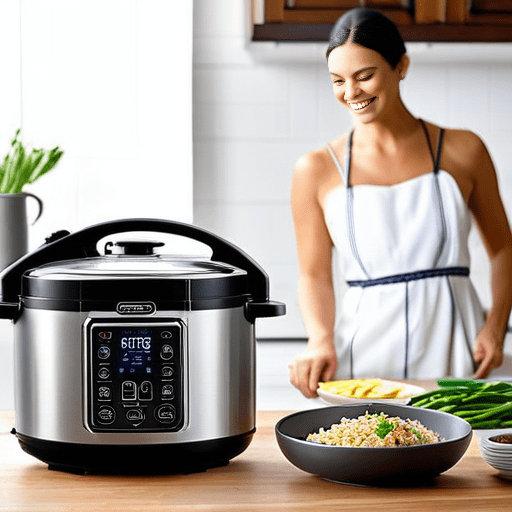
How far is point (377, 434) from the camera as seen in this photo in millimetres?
935

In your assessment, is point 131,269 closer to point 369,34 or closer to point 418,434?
point 418,434

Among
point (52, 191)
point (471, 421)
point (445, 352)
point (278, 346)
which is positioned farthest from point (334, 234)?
point (471, 421)

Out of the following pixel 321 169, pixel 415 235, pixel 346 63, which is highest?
pixel 346 63

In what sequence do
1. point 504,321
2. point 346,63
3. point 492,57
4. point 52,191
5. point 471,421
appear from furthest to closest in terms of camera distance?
1. point 492,57
2. point 52,191
3. point 504,321
4. point 346,63
5. point 471,421

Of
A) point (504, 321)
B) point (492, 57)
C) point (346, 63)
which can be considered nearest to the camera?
point (346, 63)

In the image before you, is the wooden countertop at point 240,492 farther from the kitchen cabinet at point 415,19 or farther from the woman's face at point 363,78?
the kitchen cabinet at point 415,19

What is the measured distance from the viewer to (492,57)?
114 inches

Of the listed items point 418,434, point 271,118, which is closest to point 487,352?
point 271,118

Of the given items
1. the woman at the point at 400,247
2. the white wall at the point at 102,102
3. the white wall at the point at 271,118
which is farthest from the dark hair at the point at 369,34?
the white wall at the point at 271,118

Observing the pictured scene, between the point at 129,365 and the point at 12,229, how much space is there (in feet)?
4.38

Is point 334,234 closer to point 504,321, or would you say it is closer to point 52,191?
point 504,321

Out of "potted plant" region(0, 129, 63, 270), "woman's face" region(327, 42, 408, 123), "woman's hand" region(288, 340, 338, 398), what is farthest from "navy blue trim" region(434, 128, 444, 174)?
"potted plant" region(0, 129, 63, 270)

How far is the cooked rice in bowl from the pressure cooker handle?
0.17 m

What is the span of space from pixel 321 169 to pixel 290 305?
0.72 metres
